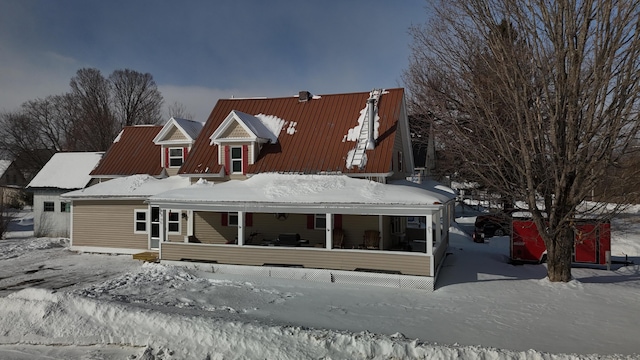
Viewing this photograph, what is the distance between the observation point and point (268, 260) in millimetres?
13969

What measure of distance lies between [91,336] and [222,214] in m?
9.51

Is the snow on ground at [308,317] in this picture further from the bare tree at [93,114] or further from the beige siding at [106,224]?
the bare tree at [93,114]

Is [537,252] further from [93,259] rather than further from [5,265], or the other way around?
[5,265]

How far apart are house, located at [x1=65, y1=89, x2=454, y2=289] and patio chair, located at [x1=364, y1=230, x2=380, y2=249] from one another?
4 centimetres

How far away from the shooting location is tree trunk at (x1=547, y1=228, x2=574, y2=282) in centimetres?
1267

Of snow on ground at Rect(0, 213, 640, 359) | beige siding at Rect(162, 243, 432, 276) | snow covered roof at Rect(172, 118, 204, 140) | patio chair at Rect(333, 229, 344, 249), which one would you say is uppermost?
snow covered roof at Rect(172, 118, 204, 140)

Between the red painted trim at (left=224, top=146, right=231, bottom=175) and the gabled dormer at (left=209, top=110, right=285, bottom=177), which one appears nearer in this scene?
the gabled dormer at (left=209, top=110, right=285, bottom=177)

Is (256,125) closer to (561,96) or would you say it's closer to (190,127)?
(190,127)

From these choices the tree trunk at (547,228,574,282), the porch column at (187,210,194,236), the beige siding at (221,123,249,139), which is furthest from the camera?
the beige siding at (221,123,249,139)

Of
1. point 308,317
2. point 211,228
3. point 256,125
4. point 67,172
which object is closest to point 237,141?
point 256,125

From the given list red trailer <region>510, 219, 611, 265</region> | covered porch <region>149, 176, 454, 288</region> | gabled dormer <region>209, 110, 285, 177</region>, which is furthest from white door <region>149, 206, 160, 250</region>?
red trailer <region>510, 219, 611, 265</region>

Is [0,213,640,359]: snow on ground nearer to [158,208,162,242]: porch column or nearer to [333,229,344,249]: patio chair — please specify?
[158,208,162,242]: porch column

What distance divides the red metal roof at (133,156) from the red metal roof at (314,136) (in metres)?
3.24

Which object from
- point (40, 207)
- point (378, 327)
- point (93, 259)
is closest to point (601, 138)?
point (378, 327)
